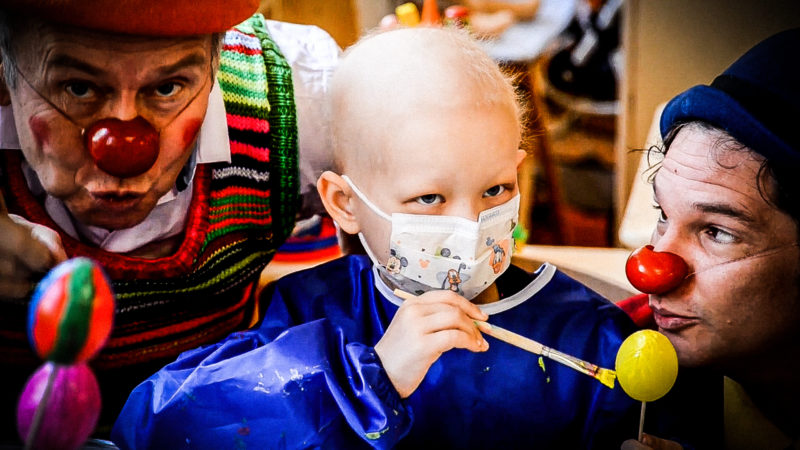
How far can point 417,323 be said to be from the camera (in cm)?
94

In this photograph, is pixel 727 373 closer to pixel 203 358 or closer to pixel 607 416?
pixel 607 416

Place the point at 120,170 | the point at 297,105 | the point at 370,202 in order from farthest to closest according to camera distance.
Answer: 1. the point at 297,105
2. the point at 370,202
3. the point at 120,170

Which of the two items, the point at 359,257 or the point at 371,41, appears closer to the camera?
the point at 371,41

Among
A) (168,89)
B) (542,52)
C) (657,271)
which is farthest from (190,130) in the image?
(542,52)

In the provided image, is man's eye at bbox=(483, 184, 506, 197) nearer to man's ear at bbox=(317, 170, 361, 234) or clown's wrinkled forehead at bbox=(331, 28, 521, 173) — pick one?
clown's wrinkled forehead at bbox=(331, 28, 521, 173)

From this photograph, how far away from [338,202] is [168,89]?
0.30 m

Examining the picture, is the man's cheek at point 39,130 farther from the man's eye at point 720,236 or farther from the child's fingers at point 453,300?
the man's eye at point 720,236

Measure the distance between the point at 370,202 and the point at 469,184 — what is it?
159mm

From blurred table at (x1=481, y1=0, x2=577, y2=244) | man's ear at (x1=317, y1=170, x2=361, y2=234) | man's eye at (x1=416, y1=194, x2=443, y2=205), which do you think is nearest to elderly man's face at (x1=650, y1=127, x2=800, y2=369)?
man's eye at (x1=416, y1=194, x2=443, y2=205)

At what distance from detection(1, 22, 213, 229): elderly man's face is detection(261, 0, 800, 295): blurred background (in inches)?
19.4

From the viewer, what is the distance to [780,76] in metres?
0.95

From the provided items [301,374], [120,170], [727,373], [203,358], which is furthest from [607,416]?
[120,170]

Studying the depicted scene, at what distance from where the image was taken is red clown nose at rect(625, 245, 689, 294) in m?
0.99

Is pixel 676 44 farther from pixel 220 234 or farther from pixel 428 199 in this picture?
pixel 220 234
